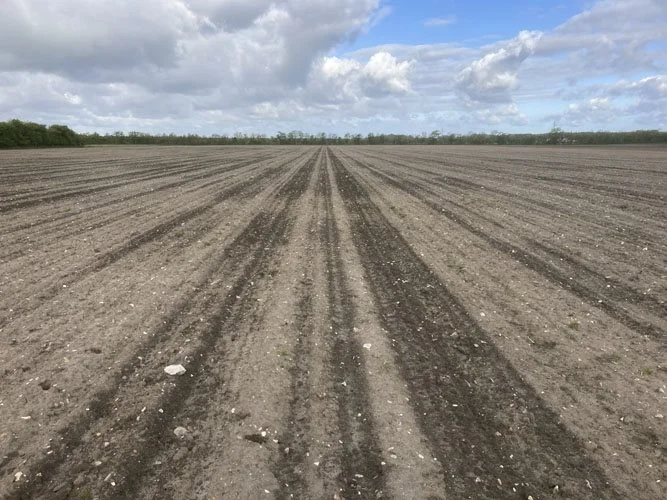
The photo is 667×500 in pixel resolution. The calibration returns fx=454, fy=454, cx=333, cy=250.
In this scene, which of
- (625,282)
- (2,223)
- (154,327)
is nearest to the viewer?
(154,327)

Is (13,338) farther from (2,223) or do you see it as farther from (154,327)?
(2,223)

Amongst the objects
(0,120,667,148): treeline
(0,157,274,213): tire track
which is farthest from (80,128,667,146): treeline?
(0,157,274,213): tire track

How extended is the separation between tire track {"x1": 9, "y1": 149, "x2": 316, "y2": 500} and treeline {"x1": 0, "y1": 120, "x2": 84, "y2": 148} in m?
71.9

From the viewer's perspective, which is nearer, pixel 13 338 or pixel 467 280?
pixel 13 338

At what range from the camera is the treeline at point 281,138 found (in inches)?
2721

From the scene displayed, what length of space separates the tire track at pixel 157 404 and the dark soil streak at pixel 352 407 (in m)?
1.49

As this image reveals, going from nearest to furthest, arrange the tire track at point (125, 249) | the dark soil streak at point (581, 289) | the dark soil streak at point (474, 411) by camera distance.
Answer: the dark soil streak at point (474, 411), the dark soil streak at point (581, 289), the tire track at point (125, 249)

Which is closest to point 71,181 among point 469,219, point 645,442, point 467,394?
point 469,219

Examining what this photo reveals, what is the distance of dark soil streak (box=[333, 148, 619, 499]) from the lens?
4.03m

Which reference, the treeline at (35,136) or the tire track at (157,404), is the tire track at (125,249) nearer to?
the tire track at (157,404)

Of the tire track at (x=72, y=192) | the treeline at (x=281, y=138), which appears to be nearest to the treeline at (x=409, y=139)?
the treeline at (x=281, y=138)

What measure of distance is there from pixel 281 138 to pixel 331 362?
143m

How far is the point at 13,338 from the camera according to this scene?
6.30 meters

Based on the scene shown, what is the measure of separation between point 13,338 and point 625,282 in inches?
416
